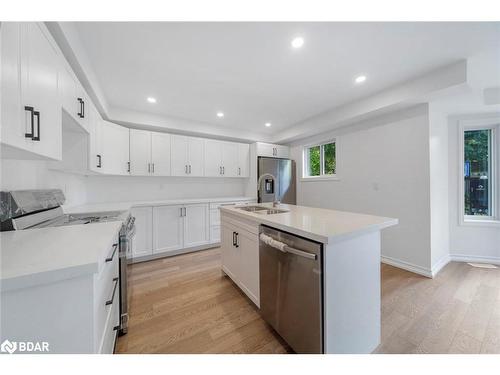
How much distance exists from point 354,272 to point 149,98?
3.22 meters

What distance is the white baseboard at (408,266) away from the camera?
235 centimetres

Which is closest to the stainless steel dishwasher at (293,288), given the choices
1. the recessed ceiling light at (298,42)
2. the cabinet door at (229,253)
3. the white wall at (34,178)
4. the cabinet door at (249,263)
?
the cabinet door at (249,263)

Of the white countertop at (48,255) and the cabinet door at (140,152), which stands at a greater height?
the cabinet door at (140,152)

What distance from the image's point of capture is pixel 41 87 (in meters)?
1.01

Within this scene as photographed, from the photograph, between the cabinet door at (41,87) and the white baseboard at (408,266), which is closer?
the cabinet door at (41,87)

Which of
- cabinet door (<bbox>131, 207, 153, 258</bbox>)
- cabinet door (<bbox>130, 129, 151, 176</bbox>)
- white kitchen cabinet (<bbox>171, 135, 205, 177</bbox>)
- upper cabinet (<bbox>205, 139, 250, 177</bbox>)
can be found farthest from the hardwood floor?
upper cabinet (<bbox>205, 139, 250, 177</bbox>)

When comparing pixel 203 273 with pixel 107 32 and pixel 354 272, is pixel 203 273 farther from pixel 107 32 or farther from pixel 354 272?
pixel 107 32

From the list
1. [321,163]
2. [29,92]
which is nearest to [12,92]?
[29,92]

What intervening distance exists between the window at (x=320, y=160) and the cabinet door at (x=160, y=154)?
2.98 meters

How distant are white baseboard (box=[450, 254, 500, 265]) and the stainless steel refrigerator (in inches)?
110

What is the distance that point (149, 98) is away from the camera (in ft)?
8.75

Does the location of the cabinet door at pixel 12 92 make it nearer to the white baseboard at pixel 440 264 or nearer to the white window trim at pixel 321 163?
the white window trim at pixel 321 163

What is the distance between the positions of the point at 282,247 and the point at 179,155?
2.98 metres

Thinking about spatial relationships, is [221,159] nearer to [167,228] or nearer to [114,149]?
[167,228]
